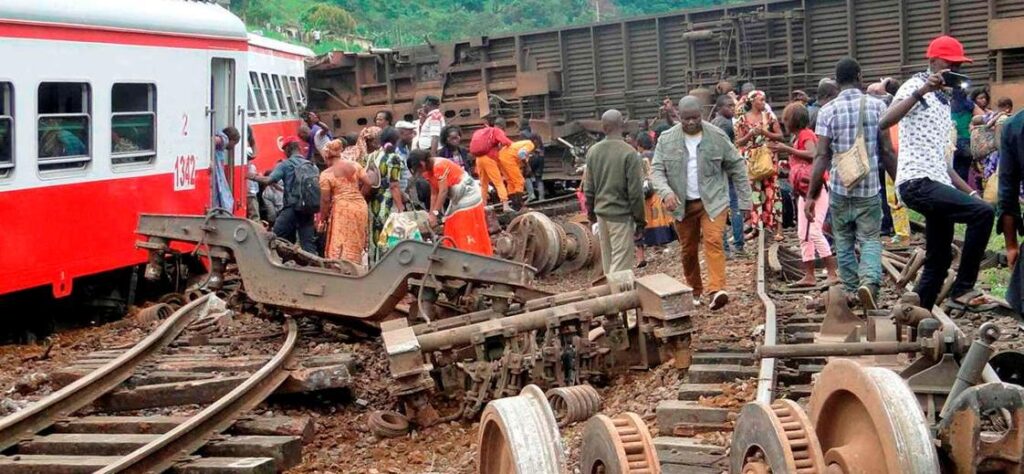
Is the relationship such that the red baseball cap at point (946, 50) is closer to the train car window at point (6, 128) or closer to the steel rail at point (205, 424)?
the steel rail at point (205, 424)

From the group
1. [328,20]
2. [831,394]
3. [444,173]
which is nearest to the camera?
[831,394]

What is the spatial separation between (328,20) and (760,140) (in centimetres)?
2878

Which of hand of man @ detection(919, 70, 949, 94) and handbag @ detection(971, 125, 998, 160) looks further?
handbag @ detection(971, 125, 998, 160)

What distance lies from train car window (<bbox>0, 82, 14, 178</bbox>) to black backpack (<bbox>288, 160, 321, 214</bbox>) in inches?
106

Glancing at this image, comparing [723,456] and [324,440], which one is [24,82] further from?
[723,456]

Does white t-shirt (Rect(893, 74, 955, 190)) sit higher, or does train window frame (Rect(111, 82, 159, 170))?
train window frame (Rect(111, 82, 159, 170))

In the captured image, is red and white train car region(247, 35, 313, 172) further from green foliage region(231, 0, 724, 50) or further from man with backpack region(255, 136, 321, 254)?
green foliage region(231, 0, 724, 50)

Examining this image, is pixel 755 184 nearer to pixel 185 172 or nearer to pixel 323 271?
pixel 323 271

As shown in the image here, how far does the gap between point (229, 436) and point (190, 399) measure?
107 centimetres

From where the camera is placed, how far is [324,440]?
8.23 meters

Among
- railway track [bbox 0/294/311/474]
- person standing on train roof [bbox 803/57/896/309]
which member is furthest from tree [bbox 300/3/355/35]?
person standing on train roof [bbox 803/57/896/309]

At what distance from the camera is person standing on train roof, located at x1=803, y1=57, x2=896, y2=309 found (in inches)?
351

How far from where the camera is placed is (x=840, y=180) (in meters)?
8.95

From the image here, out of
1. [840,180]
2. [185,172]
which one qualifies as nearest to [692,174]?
[840,180]
